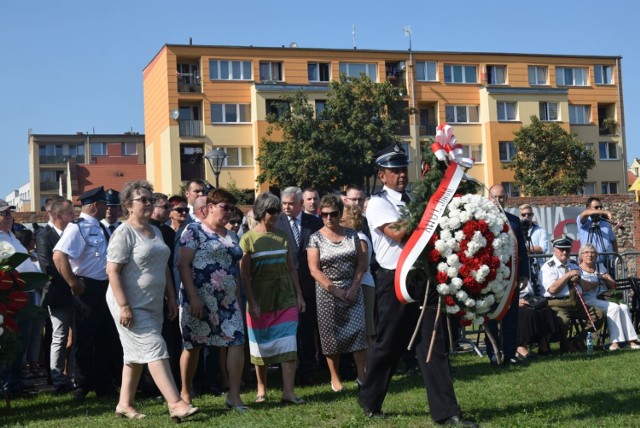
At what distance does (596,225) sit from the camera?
15398 millimetres

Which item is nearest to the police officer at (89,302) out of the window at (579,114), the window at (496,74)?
the window at (496,74)

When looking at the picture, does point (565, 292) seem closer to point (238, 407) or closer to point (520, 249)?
point (520, 249)

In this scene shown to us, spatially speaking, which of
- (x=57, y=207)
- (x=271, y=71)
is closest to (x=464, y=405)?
(x=57, y=207)

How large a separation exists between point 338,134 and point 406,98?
1379 centimetres

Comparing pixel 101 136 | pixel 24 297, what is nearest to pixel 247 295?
pixel 24 297

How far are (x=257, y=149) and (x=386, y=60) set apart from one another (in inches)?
451

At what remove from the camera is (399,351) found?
7.21m

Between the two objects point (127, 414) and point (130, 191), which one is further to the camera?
point (130, 191)

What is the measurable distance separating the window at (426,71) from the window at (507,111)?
5145 millimetres

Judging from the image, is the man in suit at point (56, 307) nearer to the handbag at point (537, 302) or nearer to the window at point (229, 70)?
the handbag at point (537, 302)

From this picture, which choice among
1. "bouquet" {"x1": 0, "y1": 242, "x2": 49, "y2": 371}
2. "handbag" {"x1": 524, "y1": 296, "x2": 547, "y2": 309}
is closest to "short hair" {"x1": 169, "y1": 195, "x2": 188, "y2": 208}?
"bouquet" {"x1": 0, "y1": 242, "x2": 49, "y2": 371}

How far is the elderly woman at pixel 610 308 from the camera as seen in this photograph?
40.1 ft

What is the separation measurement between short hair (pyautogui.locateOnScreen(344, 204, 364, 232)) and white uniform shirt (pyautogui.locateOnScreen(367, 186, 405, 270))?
2610 mm

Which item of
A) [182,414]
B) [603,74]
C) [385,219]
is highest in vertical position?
[603,74]
